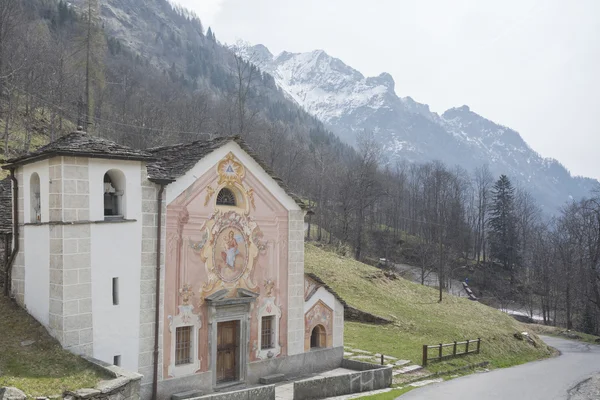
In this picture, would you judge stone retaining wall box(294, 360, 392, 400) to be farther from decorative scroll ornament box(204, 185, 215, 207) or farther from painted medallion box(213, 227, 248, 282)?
decorative scroll ornament box(204, 185, 215, 207)

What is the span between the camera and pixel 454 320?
1406 inches

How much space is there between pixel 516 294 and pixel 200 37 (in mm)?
136962

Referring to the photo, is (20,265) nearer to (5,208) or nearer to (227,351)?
(5,208)

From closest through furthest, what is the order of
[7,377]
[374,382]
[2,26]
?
1. [7,377]
2. [374,382]
3. [2,26]

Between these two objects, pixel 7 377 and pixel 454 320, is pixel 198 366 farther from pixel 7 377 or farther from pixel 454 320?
pixel 454 320

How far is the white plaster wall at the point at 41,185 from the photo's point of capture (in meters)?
14.3

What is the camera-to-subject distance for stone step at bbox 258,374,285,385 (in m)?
18.4

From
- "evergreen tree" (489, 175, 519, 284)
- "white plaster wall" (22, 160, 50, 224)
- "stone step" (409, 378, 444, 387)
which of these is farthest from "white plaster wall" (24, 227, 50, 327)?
"evergreen tree" (489, 175, 519, 284)

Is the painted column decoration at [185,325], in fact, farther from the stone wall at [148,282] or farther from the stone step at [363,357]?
the stone step at [363,357]

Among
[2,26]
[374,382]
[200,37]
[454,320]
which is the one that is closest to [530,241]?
[454,320]

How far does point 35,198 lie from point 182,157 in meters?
4.60

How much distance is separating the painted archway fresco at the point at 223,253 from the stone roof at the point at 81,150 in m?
2.23

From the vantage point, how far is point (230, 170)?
706 inches

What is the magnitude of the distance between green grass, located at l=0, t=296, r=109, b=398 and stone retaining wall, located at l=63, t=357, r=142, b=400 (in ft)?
0.65
